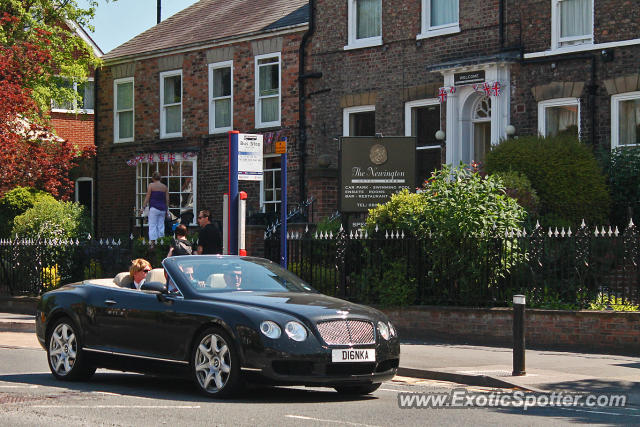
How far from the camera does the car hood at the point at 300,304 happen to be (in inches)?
422

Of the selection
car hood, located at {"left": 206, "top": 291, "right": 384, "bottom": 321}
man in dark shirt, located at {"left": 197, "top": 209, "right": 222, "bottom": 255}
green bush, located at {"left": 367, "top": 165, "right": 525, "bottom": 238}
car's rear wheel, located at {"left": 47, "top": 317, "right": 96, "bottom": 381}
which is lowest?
car's rear wheel, located at {"left": 47, "top": 317, "right": 96, "bottom": 381}

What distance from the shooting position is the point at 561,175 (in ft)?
69.7

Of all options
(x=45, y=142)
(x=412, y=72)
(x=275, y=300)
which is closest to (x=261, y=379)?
(x=275, y=300)

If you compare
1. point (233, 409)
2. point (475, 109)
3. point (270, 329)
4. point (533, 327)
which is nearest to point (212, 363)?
point (270, 329)

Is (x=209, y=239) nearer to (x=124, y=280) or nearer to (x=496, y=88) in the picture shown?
(x=124, y=280)

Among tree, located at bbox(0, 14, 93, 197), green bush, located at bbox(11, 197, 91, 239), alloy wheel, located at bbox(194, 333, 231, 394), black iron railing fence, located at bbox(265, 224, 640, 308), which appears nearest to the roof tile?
tree, located at bbox(0, 14, 93, 197)

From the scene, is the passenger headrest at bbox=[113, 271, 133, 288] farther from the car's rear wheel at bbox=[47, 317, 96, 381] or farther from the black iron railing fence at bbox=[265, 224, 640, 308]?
the black iron railing fence at bbox=[265, 224, 640, 308]

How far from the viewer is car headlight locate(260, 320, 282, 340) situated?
10422mm

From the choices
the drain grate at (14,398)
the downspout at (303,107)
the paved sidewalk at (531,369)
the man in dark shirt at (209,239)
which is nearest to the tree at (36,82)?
the downspout at (303,107)

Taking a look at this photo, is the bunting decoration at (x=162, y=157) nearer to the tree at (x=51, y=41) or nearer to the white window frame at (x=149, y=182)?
the white window frame at (x=149, y=182)

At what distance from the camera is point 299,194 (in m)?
29.2

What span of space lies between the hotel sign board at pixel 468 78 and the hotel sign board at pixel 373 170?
4.52 meters

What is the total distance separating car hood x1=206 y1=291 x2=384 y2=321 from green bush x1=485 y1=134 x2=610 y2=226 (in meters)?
10.1

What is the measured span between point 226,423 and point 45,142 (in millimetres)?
22320
